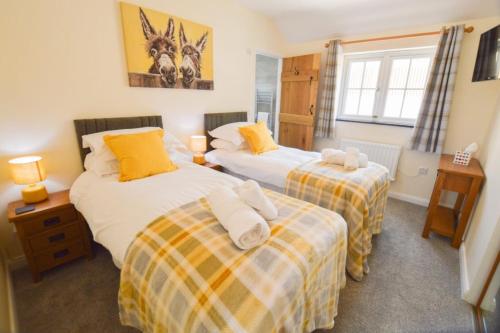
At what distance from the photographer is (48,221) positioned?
1643 millimetres

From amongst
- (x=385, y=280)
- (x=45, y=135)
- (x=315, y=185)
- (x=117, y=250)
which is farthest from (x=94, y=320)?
(x=385, y=280)

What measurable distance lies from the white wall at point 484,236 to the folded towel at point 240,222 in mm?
1535

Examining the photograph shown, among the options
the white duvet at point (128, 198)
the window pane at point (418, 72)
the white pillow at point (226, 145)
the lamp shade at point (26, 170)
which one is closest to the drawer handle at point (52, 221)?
the white duvet at point (128, 198)

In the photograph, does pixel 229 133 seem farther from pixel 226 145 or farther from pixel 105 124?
pixel 105 124

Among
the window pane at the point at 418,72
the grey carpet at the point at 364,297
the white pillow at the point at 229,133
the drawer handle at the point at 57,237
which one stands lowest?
the grey carpet at the point at 364,297

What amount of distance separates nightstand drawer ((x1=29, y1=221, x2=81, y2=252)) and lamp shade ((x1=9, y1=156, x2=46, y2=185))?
39 centimetres

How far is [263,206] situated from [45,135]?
73.8 inches

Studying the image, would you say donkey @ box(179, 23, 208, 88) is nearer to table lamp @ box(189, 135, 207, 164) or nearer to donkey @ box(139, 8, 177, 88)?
donkey @ box(139, 8, 177, 88)

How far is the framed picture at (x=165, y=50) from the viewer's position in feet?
6.93

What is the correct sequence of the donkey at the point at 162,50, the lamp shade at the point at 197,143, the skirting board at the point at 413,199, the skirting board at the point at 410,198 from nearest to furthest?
the donkey at the point at 162,50
the lamp shade at the point at 197,143
the skirting board at the point at 413,199
the skirting board at the point at 410,198

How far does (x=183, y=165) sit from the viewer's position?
2.17m

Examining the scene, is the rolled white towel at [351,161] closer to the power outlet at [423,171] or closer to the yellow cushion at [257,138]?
the yellow cushion at [257,138]

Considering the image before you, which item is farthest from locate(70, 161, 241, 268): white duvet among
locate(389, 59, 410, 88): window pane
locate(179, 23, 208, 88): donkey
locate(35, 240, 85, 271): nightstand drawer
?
locate(389, 59, 410, 88): window pane

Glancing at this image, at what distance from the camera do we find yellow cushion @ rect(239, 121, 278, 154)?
2.67 meters
